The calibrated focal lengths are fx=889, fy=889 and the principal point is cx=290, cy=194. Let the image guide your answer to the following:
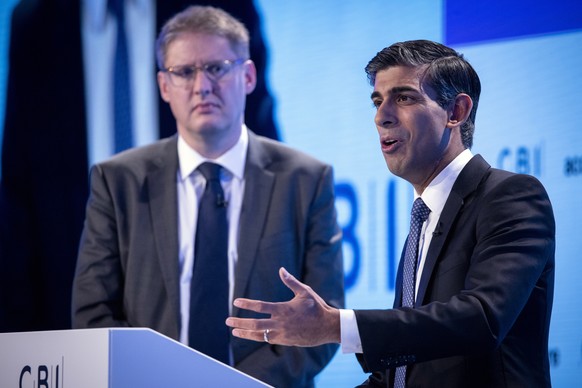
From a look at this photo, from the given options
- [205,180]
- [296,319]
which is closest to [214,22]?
[205,180]

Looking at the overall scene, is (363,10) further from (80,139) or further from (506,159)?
(80,139)

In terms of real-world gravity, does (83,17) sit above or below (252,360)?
above

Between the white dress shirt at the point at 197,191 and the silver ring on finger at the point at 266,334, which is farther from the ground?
the white dress shirt at the point at 197,191

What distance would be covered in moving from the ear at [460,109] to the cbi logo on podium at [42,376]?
51.9 inches

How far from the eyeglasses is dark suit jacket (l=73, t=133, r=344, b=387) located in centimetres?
35

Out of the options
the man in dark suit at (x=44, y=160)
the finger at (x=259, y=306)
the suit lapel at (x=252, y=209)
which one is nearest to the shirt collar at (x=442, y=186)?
the finger at (x=259, y=306)

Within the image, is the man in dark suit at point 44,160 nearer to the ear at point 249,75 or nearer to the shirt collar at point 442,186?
the ear at point 249,75

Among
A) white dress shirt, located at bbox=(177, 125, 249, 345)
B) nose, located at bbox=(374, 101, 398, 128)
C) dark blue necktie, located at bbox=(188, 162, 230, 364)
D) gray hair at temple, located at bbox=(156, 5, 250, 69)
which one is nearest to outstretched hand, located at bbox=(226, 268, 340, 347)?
nose, located at bbox=(374, 101, 398, 128)

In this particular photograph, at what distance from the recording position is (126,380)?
2.04m

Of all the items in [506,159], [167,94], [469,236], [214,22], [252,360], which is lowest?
[252,360]

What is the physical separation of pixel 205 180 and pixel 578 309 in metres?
1.71

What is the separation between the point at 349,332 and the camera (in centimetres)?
214

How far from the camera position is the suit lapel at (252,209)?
379cm

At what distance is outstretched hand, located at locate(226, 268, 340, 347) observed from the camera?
6.84 feet
